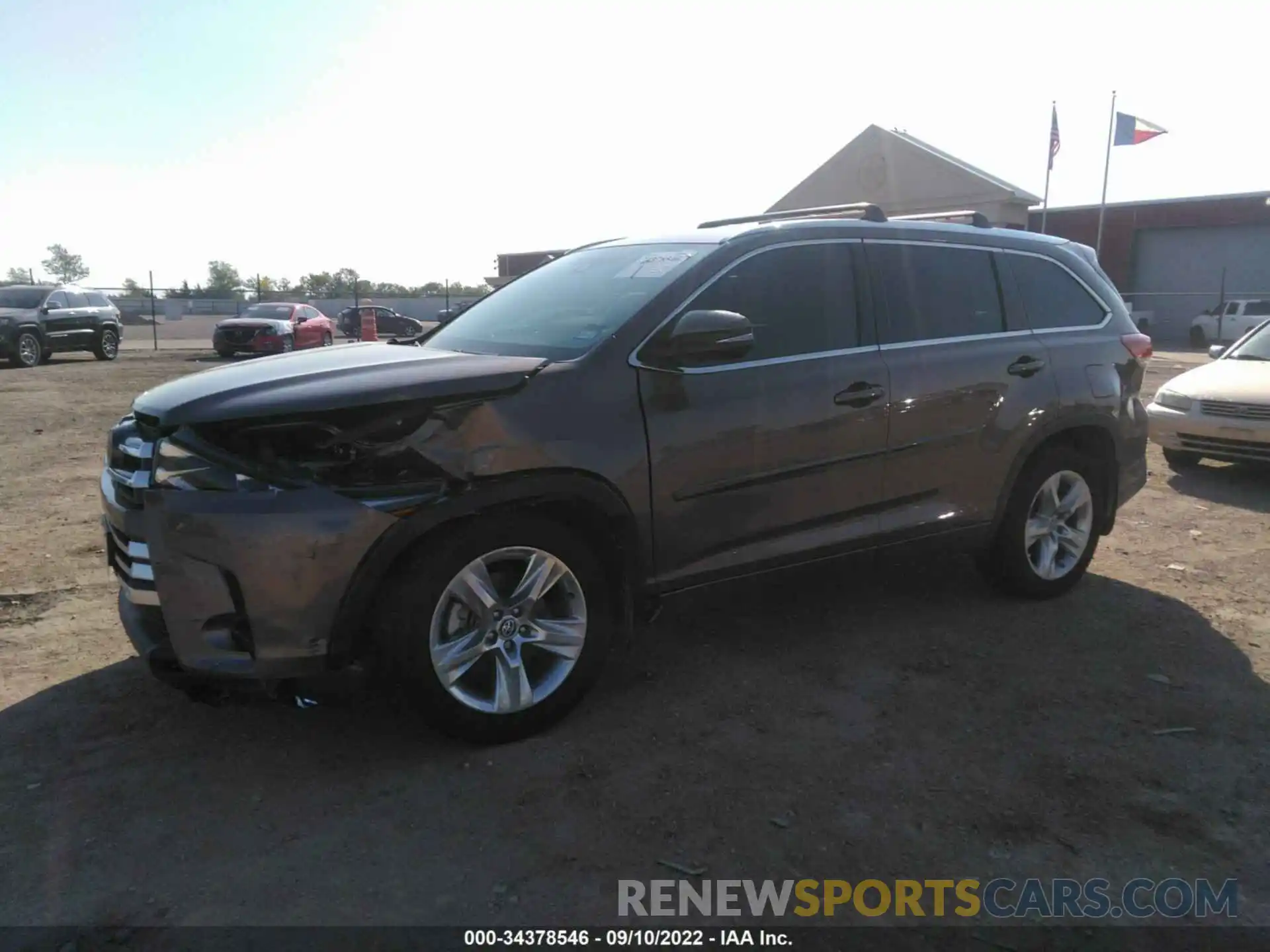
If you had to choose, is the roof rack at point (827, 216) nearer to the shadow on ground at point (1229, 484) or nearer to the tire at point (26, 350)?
the shadow on ground at point (1229, 484)

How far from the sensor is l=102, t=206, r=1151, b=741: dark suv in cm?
294

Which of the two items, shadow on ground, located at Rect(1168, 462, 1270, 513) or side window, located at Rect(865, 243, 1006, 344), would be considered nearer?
side window, located at Rect(865, 243, 1006, 344)

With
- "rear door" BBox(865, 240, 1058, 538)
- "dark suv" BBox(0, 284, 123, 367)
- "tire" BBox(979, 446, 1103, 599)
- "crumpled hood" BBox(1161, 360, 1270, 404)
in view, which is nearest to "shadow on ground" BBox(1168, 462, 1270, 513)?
"crumpled hood" BBox(1161, 360, 1270, 404)

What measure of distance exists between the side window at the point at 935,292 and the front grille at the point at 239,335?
2127 cm

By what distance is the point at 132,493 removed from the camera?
3.10 m

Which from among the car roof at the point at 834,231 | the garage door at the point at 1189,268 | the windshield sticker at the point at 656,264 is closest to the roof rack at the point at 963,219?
the car roof at the point at 834,231

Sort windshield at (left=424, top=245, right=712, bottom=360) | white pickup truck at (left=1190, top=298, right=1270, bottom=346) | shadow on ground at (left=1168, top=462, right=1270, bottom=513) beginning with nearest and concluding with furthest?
windshield at (left=424, top=245, right=712, bottom=360), shadow on ground at (left=1168, top=462, right=1270, bottom=513), white pickup truck at (left=1190, top=298, right=1270, bottom=346)

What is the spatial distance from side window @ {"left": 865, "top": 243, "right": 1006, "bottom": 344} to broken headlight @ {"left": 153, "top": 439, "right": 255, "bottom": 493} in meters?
2.74

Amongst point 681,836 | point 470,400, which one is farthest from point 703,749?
point 470,400

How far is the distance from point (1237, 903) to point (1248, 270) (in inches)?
1641

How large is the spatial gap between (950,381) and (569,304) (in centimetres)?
177

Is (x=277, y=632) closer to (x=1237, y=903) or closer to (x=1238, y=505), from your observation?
(x=1237, y=903)

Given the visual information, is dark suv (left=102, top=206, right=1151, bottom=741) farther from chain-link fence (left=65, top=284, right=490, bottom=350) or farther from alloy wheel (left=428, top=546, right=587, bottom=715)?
chain-link fence (left=65, top=284, right=490, bottom=350)

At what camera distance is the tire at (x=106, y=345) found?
833 inches
